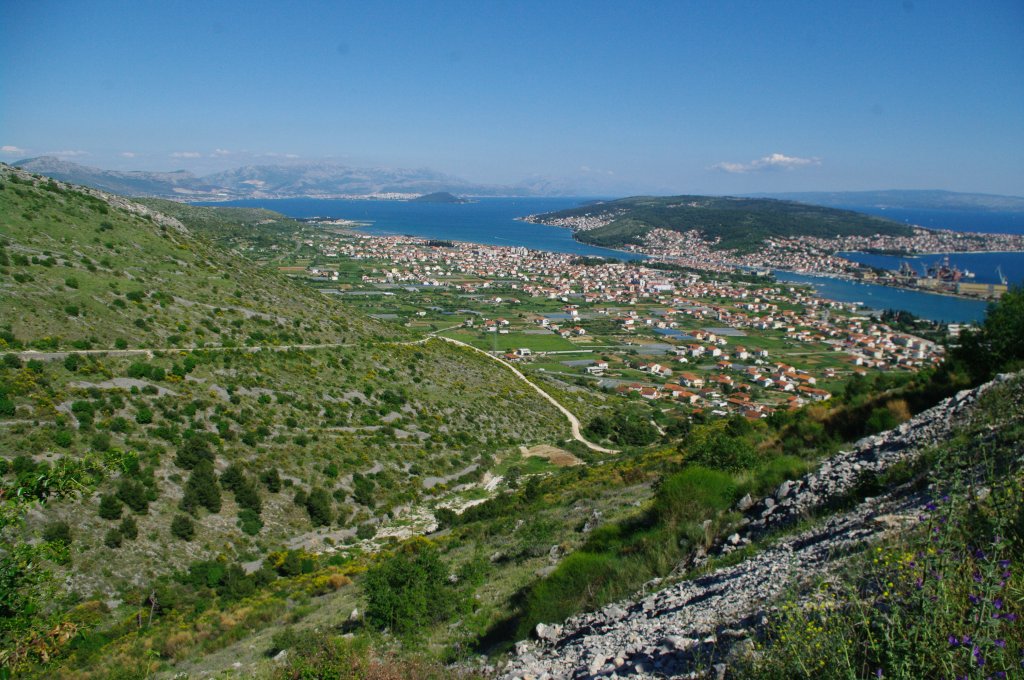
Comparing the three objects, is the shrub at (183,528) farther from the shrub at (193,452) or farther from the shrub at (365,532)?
the shrub at (365,532)

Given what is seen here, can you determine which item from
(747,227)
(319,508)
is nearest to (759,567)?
(319,508)

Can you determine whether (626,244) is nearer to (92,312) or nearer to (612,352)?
(612,352)

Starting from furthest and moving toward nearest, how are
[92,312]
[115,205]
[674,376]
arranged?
[674,376] → [115,205] → [92,312]

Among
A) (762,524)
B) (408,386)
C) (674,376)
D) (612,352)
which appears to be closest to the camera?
(762,524)

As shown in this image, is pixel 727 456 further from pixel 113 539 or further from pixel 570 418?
pixel 570 418

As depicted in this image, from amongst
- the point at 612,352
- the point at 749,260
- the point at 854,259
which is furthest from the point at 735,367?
the point at 854,259

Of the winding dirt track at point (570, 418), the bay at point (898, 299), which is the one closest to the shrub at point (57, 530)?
the winding dirt track at point (570, 418)

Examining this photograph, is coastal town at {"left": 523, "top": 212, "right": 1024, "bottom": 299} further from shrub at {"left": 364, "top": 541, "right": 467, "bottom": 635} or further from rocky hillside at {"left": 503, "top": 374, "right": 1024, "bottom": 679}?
shrub at {"left": 364, "top": 541, "right": 467, "bottom": 635}
